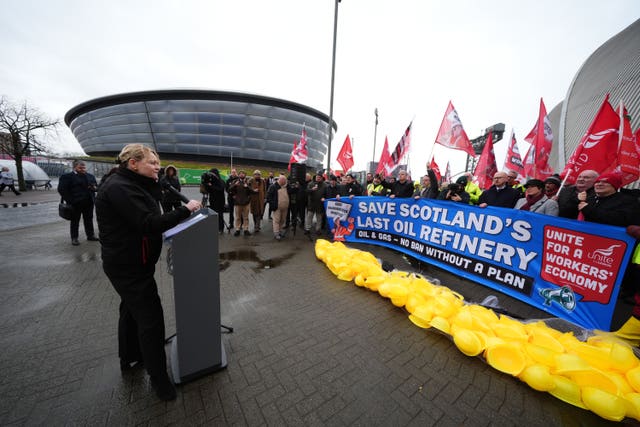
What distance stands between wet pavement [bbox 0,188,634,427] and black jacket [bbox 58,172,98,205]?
2.28 m

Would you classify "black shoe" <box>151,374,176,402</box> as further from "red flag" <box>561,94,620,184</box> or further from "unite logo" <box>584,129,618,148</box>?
"unite logo" <box>584,129,618,148</box>

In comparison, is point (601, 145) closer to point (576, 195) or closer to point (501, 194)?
point (576, 195)

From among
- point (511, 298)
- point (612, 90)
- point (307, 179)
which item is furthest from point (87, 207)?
point (612, 90)

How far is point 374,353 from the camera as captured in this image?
2.60 meters

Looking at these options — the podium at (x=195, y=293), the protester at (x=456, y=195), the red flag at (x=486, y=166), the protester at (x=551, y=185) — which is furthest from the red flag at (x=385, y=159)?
the podium at (x=195, y=293)

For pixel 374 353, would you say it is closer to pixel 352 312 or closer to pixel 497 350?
pixel 352 312

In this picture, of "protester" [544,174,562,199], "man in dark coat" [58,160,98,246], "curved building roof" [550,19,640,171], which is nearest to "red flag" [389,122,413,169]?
"protester" [544,174,562,199]

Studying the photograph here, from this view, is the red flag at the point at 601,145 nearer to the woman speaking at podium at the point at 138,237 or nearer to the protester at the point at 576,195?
the protester at the point at 576,195

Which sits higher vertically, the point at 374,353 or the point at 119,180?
the point at 119,180

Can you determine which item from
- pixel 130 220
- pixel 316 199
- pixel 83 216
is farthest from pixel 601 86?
pixel 83 216

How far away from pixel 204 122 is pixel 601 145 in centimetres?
5765

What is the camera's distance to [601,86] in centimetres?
2316

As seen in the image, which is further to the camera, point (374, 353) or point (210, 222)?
point (374, 353)

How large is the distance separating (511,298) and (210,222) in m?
4.72
